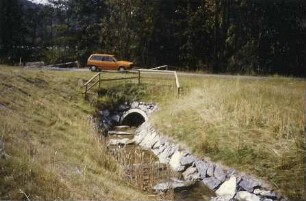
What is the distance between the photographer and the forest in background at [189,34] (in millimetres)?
36469

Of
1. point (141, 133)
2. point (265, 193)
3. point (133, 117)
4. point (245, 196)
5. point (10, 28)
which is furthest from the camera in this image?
point (10, 28)

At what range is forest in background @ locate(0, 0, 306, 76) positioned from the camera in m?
36.5

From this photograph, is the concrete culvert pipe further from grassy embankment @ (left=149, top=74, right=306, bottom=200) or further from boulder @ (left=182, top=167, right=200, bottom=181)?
boulder @ (left=182, top=167, right=200, bottom=181)

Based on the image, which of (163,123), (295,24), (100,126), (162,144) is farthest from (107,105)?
(295,24)

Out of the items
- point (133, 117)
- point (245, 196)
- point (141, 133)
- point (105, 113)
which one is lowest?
point (245, 196)

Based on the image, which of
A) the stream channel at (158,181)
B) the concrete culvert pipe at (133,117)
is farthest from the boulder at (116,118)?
the stream channel at (158,181)

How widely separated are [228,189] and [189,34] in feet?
96.2

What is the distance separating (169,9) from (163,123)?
2576cm

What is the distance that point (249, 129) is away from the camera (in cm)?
1363

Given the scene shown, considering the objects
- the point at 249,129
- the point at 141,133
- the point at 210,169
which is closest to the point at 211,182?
the point at 210,169

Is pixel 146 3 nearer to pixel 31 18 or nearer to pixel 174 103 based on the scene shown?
pixel 174 103

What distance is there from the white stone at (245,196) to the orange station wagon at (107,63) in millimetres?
20900

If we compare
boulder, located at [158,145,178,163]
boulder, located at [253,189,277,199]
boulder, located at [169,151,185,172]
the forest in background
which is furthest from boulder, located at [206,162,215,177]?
the forest in background

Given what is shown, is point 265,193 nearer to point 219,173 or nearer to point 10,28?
point 219,173
